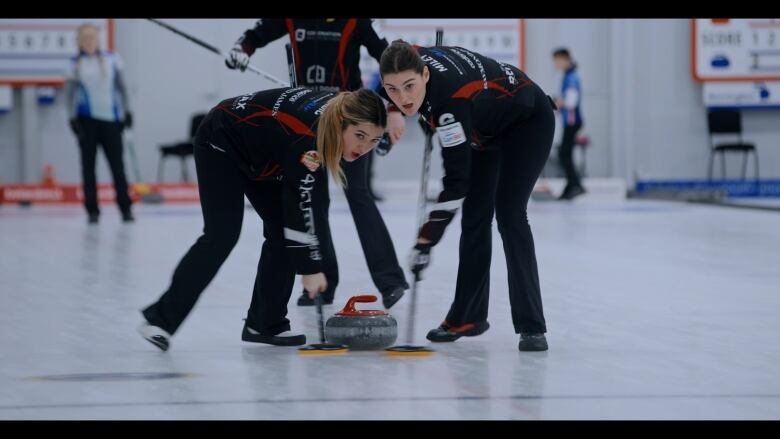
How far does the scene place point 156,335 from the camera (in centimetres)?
365

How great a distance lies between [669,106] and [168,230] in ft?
26.5

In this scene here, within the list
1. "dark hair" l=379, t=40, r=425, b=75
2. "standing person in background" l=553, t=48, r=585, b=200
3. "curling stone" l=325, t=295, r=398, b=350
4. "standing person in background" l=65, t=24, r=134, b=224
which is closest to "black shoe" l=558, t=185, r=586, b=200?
"standing person in background" l=553, t=48, r=585, b=200

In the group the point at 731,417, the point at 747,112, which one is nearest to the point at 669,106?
the point at 747,112

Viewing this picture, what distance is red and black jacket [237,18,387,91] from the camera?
196 inches

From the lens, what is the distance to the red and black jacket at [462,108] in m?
3.44


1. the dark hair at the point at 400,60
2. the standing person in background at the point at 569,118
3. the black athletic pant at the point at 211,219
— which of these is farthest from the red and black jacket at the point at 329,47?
the standing person in background at the point at 569,118

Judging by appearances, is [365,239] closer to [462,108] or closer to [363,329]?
[363,329]

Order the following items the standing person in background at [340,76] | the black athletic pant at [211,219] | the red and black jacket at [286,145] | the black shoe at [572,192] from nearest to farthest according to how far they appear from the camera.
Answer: the red and black jacket at [286,145] → the black athletic pant at [211,219] → the standing person in background at [340,76] → the black shoe at [572,192]

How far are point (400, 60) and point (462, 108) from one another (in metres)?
0.24

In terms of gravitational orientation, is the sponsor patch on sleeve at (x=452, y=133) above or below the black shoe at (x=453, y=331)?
above

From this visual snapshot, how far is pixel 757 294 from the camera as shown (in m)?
5.02

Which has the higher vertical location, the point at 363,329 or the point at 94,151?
the point at 94,151

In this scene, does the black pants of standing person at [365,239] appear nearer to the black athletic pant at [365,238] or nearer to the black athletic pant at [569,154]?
the black athletic pant at [365,238]

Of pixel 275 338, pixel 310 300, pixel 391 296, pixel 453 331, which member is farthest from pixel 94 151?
pixel 453 331
